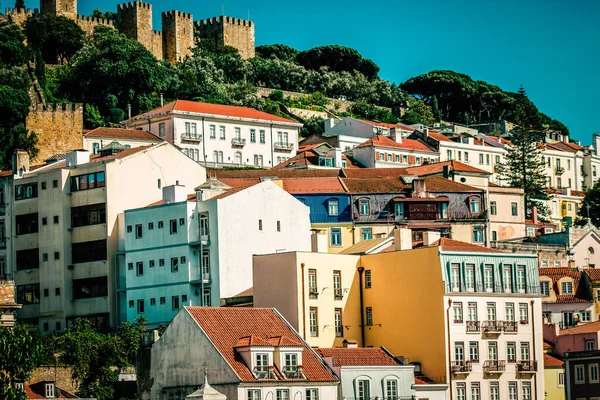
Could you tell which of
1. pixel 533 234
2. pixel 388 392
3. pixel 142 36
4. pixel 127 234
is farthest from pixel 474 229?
pixel 142 36

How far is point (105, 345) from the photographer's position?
233 feet

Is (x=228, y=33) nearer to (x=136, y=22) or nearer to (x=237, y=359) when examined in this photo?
(x=136, y=22)

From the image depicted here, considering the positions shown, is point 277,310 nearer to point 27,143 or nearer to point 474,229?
point 474,229

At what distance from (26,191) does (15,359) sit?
135 ft

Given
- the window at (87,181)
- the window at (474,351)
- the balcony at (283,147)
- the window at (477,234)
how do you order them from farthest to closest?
the balcony at (283,147) < the window at (477,234) < the window at (87,181) < the window at (474,351)

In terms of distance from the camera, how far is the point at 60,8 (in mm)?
151500

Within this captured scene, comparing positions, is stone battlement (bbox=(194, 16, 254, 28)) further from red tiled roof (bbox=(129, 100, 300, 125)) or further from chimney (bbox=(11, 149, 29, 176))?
chimney (bbox=(11, 149, 29, 176))

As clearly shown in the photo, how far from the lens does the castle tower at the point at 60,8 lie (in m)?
151

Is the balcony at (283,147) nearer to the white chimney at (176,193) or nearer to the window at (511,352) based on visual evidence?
the white chimney at (176,193)

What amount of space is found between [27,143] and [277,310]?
52.6m

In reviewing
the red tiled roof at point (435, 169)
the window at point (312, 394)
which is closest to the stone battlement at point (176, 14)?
the red tiled roof at point (435, 169)

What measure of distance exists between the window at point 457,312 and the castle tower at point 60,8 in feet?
321

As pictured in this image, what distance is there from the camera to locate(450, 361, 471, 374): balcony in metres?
60.1

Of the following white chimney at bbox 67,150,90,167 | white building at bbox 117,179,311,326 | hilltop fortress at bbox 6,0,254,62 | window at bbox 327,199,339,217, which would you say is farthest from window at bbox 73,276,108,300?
hilltop fortress at bbox 6,0,254,62
